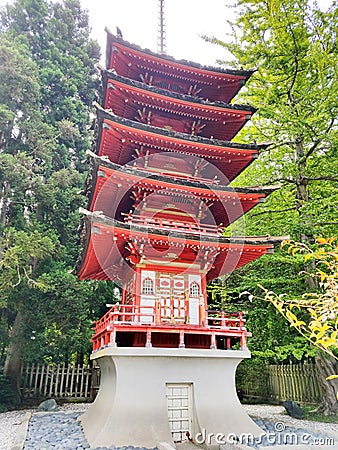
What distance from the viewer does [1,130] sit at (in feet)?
55.4

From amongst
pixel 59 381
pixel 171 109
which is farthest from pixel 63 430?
pixel 171 109

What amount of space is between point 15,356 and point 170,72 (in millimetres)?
12877

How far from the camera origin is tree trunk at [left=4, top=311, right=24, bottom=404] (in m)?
14.4

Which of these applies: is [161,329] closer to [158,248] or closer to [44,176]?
[158,248]

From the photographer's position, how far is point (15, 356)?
1477 centimetres

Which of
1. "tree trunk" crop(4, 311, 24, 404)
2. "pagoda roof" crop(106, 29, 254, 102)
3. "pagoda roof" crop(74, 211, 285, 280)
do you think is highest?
"pagoda roof" crop(106, 29, 254, 102)

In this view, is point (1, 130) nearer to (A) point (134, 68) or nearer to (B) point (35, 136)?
(B) point (35, 136)

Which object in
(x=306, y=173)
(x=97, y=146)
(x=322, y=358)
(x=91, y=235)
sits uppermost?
(x=306, y=173)

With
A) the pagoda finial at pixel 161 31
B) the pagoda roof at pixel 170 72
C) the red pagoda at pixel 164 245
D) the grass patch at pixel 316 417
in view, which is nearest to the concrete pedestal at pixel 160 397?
the red pagoda at pixel 164 245

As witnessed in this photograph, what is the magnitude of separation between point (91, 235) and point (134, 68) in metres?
5.91

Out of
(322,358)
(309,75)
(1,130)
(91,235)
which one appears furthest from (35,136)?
(322,358)

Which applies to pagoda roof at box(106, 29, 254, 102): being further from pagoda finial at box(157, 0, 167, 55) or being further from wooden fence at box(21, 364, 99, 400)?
wooden fence at box(21, 364, 99, 400)

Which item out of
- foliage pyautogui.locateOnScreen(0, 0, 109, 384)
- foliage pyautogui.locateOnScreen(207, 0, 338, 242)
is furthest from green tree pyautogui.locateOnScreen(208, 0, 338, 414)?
foliage pyautogui.locateOnScreen(0, 0, 109, 384)

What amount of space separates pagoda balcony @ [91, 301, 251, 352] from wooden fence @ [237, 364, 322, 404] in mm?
5882
